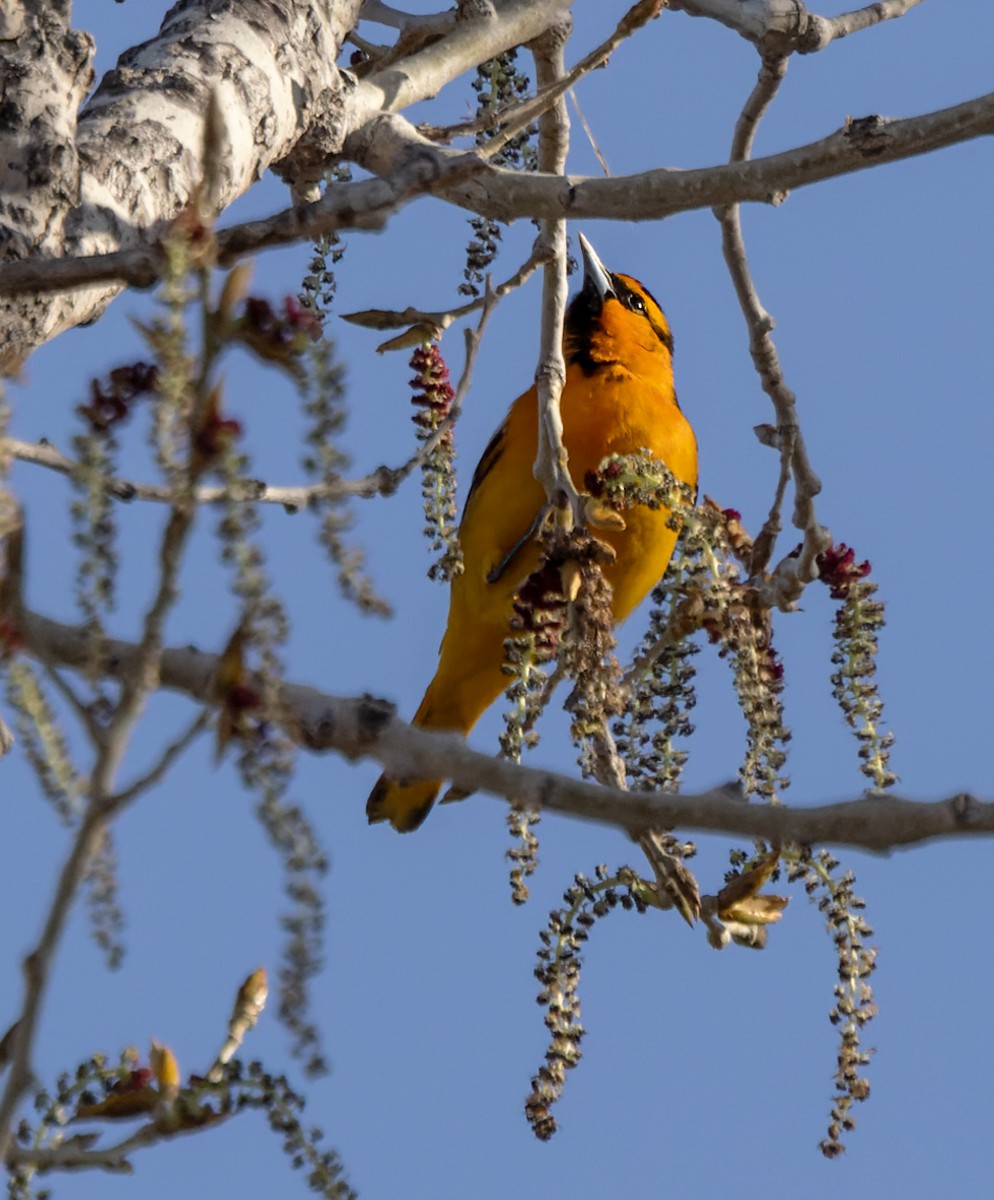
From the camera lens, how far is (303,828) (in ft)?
3.59

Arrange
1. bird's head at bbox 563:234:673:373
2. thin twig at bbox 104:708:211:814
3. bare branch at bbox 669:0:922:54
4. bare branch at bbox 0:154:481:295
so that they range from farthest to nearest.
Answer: bird's head at bbox 563:234:673:373, bare branch at bbox 669:0:922:54, bare branch at bbox 0:154:481:295, thin twig at bbox 104:708:211:814

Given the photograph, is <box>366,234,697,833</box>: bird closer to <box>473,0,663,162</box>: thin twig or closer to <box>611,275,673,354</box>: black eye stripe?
<box>611,275,673,354</box>: black eye stripe

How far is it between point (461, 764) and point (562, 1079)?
2.62 feet

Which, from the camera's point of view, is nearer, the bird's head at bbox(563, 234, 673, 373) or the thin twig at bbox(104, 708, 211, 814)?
the thin twig at bbox(104, 708, 211, 814)

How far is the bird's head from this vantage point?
4.61m

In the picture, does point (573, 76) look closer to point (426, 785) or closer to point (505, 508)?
point (505, 508)

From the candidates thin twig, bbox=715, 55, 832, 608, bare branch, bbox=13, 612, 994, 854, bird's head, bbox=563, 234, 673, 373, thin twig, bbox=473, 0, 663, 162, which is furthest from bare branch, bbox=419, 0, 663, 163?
bird's head, bbox=563, 234, 673, 373

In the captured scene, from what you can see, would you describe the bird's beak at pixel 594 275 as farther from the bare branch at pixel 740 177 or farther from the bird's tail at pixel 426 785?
the bare branch at pixel 740 177

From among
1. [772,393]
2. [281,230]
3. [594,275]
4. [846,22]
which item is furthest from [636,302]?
[281,230]

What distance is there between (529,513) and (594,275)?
4.23ft

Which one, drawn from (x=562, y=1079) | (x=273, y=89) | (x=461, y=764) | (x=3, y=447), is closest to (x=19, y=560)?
(x=3, y=447)

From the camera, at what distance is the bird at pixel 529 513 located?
159 inches

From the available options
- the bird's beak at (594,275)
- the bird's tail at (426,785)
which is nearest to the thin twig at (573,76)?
the bird's tail at (426,785)

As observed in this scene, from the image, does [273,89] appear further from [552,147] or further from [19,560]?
[19,560]
